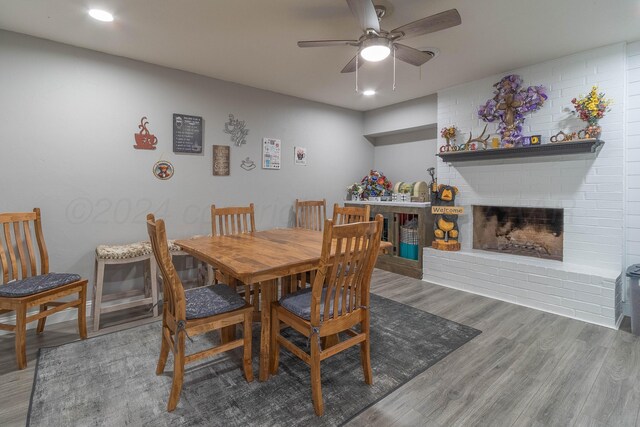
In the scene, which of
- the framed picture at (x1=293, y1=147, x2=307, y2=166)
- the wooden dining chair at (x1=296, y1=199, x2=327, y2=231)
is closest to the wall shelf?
the wooden dining chair at (x1=296, y1=199, x2=327, y2=231)

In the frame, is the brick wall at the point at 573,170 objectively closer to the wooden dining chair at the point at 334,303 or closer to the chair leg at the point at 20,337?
the wooden dining chair at the point at 334,303

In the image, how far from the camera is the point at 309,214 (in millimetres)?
4262

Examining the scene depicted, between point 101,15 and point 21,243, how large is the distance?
181 centimetres

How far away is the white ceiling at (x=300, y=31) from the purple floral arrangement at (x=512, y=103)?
0.59 ft

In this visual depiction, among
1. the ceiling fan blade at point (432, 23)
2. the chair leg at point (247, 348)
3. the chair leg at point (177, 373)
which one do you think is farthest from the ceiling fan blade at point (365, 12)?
the chair leg at point (177, 373)

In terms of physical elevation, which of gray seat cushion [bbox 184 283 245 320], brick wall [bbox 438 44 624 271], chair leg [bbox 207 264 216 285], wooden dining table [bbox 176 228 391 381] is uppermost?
brick wall [bbox 438 44 624 271]

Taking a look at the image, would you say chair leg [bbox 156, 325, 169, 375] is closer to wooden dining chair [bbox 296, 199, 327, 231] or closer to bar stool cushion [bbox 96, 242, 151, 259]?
bar stool cushion [bbox 96, 242, 151, 259]

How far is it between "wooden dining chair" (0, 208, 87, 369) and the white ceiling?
4.91 feet

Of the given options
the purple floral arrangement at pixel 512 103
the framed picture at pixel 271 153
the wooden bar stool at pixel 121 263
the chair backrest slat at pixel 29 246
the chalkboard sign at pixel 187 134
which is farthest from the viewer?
the framed picture at pixel 271 153

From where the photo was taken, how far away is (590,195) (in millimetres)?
2967

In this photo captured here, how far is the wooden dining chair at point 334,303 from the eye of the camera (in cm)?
162

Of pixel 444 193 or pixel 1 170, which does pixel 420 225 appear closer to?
pixel 444 193

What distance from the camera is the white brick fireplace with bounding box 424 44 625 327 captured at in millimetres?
2793

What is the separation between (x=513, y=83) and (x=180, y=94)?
A: 3.48 m
